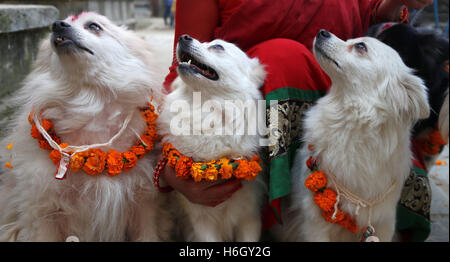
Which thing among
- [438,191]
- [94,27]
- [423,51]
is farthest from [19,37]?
[438,191]

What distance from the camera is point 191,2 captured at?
211 cm

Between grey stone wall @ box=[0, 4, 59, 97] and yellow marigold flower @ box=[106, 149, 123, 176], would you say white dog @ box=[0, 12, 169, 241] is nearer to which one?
yellow marigold flower @ box=[106, 149, 123, 176]

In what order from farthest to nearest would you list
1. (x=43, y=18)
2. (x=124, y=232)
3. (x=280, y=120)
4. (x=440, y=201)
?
(x=440, y=201) < (x=43, y=18) < (x=124, y=232) < (x=280, y=120)

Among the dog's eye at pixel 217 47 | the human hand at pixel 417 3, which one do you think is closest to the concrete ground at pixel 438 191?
the dog's eye at pixel 217 47

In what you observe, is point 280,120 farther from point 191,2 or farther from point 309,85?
point 191,2

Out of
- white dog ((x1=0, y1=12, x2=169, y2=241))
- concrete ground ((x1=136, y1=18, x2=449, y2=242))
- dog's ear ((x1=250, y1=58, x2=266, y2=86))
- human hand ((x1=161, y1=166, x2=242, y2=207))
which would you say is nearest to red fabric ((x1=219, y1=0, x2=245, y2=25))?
dog's ear ((x1=250, y1=58, x2=266, y2=86))

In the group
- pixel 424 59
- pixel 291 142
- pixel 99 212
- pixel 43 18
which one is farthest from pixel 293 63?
pixel 43 18

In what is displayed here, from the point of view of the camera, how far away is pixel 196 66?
186cm

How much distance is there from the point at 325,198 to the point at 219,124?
0.64m

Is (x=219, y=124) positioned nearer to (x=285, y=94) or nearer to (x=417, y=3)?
(x=285, y=94)

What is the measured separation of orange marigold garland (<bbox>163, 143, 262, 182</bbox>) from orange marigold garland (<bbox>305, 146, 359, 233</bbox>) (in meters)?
0.28

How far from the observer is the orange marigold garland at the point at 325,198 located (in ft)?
5.74

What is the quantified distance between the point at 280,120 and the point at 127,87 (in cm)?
82

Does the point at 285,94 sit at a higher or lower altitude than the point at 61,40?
lower
